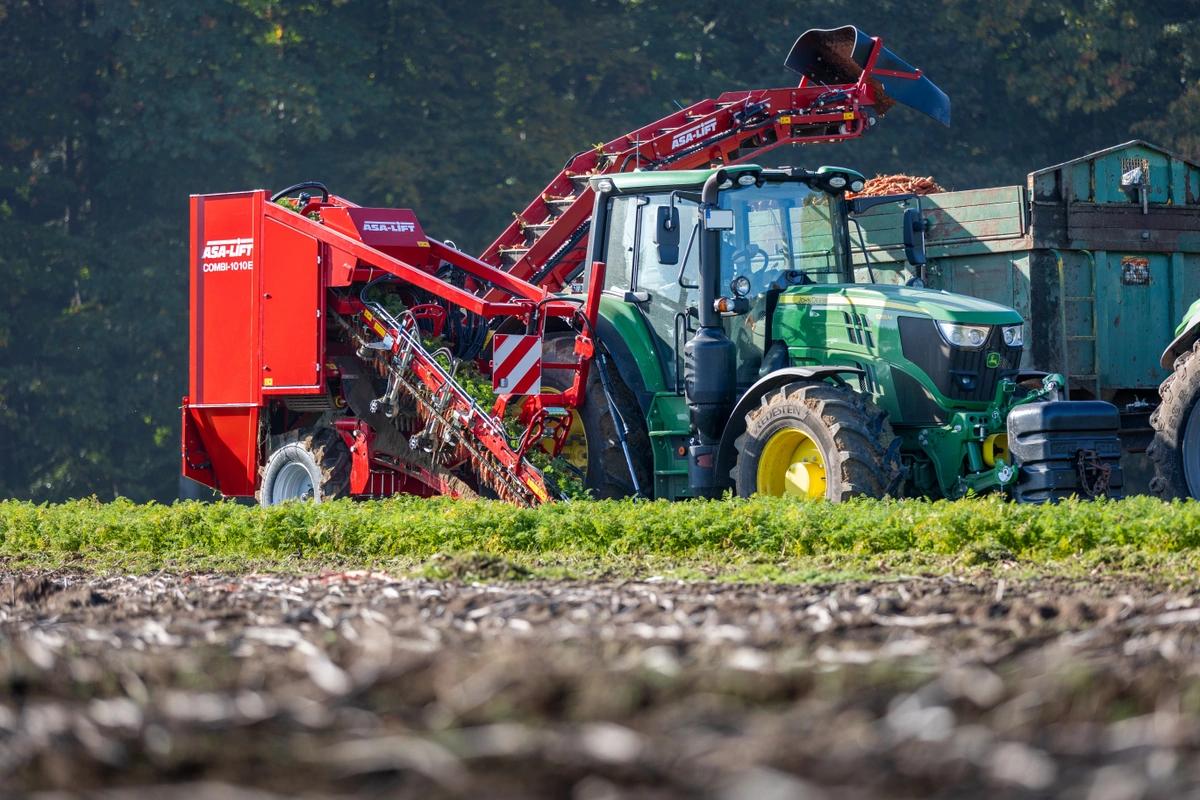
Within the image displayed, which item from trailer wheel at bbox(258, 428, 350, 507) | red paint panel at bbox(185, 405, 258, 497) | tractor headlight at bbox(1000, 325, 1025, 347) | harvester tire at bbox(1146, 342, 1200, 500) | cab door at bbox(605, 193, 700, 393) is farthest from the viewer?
red paint panel at bbox(185, 405, 258, 497)

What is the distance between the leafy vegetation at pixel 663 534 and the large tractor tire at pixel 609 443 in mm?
1572

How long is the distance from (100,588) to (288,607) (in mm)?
2349

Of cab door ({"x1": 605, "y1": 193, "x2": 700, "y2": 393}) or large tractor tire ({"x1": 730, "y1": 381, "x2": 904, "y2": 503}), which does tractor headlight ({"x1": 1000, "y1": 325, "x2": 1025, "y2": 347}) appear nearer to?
Answer: large tractor tire ({"x1": 730, "y1": 381, "x2": 904, "y2": 503})

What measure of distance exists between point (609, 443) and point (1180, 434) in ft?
13.2

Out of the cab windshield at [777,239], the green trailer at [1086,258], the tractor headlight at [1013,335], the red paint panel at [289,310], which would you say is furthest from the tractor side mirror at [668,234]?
the red paint panel at [289,310]

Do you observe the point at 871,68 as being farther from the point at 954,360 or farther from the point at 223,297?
the point at 223,297

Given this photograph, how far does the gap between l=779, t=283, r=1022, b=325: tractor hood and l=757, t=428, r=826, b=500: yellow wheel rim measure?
107 cm

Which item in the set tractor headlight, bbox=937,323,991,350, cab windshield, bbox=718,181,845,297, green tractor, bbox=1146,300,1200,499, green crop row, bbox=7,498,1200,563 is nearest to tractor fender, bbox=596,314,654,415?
cab windshield, bbox=718,181,845,297

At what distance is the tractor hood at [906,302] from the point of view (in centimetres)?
1183

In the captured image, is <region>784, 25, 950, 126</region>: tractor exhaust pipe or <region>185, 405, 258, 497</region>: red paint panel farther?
<region>784, 25, 950, 126</region>: tractor exhaust pipe

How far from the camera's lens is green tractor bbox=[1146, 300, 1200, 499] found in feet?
37.3

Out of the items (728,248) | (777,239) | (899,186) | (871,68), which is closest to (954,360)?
(777,239)

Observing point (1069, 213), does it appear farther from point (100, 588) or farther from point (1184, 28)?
point (1184, 28)

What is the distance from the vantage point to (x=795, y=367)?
11812 mm
